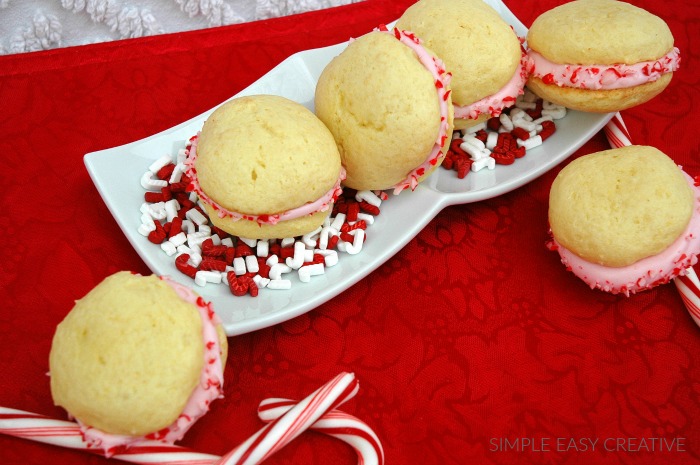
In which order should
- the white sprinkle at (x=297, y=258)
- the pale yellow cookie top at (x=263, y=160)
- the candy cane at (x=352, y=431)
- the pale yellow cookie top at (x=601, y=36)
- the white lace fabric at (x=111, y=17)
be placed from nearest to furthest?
the candy cane at (x=352, y=431)
the pale yellow cookie top at (x=263, y=160)
the white sprinkle at (x=297, y=258)
the pale yellow cookie top at (x=601, y=36)
the white lace fabric at (x=111, y=17)

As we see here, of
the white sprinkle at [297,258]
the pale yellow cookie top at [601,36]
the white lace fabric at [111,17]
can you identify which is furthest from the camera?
the white lace fabric at [111,17]

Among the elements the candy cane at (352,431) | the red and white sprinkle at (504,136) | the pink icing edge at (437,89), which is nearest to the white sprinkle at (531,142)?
the red and white sprinkle at (504,136)

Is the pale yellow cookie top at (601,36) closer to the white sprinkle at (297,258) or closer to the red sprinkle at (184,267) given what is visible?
the white sprinkle at (297,258)

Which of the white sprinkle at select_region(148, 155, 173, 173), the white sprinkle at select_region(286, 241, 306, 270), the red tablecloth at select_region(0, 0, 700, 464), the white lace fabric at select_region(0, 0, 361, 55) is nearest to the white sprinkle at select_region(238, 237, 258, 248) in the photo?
the white sprinkle at select_region(286, 241, 306, 270)

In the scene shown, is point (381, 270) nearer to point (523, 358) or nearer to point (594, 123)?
point (523, 358)

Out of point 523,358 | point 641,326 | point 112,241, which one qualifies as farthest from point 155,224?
point 641,326

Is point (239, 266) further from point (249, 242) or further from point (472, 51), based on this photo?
point (472, 51)
